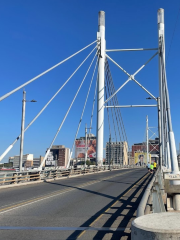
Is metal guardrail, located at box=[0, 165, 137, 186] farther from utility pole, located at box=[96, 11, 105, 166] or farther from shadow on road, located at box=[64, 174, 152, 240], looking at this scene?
shadow on road, located at box=[64, 174, 152, 240]

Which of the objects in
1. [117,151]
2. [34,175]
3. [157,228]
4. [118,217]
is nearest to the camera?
[157,228]

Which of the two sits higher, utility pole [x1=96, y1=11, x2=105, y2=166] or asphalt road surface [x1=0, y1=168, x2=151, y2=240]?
utility pole [x1=96, y1=11, x2=105, y2=166]

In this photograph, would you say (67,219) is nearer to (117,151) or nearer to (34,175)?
(34,175)

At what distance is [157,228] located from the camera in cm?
359

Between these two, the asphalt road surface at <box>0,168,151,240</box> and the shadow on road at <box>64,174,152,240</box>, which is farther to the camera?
the asphalt road surface at <box>0,168,151,240</box>

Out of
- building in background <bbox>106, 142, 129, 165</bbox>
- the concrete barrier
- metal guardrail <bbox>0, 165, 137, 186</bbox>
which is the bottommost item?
metal guardrail <bbox>0, 165, 137, 186</bbox>

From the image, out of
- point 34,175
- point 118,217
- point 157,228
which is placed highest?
point 157,228

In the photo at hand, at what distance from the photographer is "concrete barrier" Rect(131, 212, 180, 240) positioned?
346 cm

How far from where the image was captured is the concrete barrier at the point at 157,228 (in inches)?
136

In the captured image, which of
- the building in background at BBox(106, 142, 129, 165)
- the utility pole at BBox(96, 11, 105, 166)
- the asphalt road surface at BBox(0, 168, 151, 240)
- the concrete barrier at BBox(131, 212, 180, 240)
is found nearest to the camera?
the concrete barrier at BBox(131, 212, 180, 240)

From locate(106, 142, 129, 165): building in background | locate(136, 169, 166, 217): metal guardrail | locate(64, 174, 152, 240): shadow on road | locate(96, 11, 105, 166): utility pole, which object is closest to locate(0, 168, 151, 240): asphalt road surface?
locate(64, 174, 152, 240): shadow on road

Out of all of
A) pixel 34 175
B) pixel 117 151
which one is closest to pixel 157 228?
pixel 34 175

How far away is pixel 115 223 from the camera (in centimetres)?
833

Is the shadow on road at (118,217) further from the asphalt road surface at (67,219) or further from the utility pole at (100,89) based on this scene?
the utility pole at (100,89)
